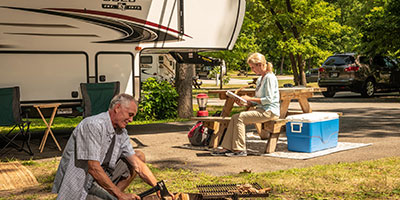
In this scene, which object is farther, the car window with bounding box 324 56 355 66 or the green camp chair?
the car window with bounding box 324 56 355 66

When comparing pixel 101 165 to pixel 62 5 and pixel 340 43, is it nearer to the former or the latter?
pixel 62 5

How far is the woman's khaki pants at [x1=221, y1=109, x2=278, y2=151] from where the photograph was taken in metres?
8.00

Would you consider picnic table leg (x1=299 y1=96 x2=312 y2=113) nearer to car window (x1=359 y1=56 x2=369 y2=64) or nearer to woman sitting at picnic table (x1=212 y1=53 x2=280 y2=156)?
woman sitting at picnic table (x1=212 y1=53 x2=280 y2=156)

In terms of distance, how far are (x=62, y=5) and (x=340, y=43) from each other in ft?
155

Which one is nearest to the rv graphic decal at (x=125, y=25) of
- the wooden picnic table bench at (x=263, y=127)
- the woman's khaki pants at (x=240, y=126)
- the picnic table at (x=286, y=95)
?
the picnic table at (x=286, y=95)

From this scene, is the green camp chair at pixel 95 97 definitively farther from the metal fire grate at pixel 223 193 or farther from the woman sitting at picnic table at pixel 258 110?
the metal fire grate at pixel 223 193

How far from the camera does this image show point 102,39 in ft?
32.3

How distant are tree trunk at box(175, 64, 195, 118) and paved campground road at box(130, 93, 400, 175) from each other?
3.71 feet

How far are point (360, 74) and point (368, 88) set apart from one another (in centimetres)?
70

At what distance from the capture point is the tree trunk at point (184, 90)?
45.1 ft

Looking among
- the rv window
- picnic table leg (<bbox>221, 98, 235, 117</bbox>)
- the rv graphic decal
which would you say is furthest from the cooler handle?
the rv window

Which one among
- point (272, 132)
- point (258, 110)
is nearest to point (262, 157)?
point (272, 132)

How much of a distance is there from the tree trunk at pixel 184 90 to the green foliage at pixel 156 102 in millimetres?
149

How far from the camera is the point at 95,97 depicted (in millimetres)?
9195
